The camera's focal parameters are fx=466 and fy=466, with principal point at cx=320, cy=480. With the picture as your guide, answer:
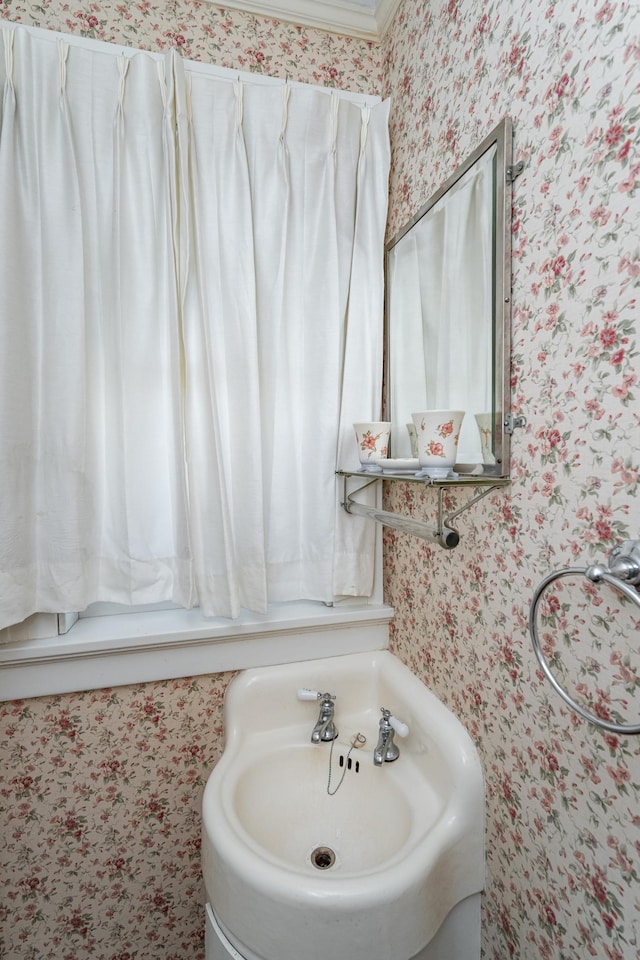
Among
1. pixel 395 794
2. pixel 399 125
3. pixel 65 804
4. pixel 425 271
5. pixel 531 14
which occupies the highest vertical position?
pixel 399 125

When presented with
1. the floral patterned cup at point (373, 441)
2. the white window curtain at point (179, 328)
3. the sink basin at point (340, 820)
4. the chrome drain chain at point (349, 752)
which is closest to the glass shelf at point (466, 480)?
the floral patterned cup at point (373, 441)

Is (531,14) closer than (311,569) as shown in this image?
Yes

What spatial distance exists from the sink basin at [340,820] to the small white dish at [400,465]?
536 millimetres

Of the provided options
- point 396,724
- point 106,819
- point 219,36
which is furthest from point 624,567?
point 219,36

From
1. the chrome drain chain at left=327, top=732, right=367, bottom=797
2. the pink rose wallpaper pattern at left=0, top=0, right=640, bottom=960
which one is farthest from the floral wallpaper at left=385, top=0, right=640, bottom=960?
the chrome drain chain at left=327, top=732, right=367, bottom=797

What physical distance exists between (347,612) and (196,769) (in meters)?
0.56

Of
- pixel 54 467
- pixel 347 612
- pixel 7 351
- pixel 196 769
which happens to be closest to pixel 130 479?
pixel 54 467

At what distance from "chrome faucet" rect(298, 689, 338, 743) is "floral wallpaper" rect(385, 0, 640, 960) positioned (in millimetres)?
328

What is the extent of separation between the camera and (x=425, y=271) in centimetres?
106

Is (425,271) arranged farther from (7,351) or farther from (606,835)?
(606,835)

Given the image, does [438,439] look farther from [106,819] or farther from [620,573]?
[106,819]

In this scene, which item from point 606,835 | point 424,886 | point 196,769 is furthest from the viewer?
point 196,769

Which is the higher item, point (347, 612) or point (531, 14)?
point (531, 14)

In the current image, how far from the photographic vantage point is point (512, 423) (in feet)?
2.61
